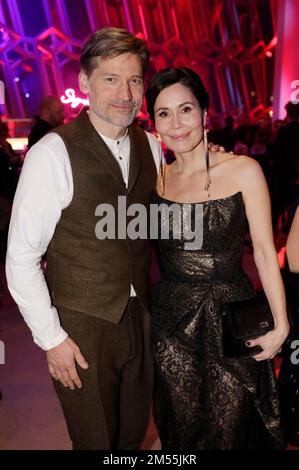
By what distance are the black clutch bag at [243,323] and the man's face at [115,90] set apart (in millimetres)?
720

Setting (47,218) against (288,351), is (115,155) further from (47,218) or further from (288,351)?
(288,351)

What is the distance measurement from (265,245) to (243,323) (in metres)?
0.27

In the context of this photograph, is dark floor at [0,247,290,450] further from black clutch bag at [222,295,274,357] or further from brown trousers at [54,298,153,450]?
black clutch bag at [222,295,274,357]

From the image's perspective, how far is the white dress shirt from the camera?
1.57 metres

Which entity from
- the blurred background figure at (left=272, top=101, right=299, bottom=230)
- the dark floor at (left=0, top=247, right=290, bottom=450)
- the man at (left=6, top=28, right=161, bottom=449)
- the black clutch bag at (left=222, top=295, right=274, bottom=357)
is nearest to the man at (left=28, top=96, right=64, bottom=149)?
the dark floor at (left=0, top=247, right=290, bottom=450)

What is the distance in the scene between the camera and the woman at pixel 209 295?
5.51 ft

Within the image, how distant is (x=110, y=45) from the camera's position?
5.43ft

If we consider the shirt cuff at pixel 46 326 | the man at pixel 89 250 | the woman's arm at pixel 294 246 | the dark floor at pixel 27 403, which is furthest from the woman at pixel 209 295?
the dark floor at pixel 27 403

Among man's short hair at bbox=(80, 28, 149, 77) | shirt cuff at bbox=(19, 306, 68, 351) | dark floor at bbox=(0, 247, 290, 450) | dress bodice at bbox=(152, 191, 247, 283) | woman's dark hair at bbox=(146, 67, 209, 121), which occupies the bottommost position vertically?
dark floor at bbox=(0, 247, 290, 450)

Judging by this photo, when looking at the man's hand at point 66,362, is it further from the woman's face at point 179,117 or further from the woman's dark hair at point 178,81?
the woman's dark hair at point 178,81

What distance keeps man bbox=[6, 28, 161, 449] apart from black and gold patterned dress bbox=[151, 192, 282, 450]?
0.13 m

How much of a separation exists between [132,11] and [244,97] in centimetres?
537

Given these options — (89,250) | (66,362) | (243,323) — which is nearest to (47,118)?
(89,250)
